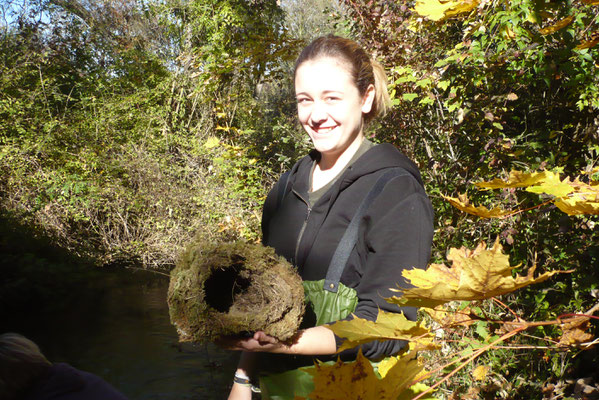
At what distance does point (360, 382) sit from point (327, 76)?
1.16 m

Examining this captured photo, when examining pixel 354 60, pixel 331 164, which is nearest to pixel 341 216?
pixel 331 164

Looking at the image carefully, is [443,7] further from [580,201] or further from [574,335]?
[574,335]

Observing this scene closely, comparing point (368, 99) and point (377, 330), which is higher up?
point (368, 99)

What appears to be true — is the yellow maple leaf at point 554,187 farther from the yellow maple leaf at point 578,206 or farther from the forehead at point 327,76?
the forehead at point 327,76

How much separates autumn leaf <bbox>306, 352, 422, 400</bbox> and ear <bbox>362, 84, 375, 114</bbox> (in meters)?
1.16

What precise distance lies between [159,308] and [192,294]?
15.6 ft

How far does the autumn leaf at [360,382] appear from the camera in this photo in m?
0.78

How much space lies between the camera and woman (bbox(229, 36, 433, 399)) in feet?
4.40

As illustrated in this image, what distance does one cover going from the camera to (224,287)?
4.43 ft

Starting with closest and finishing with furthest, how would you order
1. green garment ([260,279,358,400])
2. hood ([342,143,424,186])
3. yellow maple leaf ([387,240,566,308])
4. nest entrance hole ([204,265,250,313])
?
yellow maple leaf ([387,240,566,308]) < nest entrance hole ([204,265,250,313]) < green garment ([260,279,358,400]) < hood ([342,143,424,186])

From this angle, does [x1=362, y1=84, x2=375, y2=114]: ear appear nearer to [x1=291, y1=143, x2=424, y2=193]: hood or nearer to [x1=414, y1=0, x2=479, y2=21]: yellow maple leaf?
[x1=291, y1=143, x2=424, y2=193]: hood

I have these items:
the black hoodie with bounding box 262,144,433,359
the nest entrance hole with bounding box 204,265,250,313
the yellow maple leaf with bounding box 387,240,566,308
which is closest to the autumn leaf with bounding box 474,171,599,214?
the yellow maple leaf with bounding box 387,240,566,308

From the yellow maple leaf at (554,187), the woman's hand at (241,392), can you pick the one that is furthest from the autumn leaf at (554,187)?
the woman's hand at (241,392)

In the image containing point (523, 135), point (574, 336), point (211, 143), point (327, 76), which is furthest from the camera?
point (211, 143)
